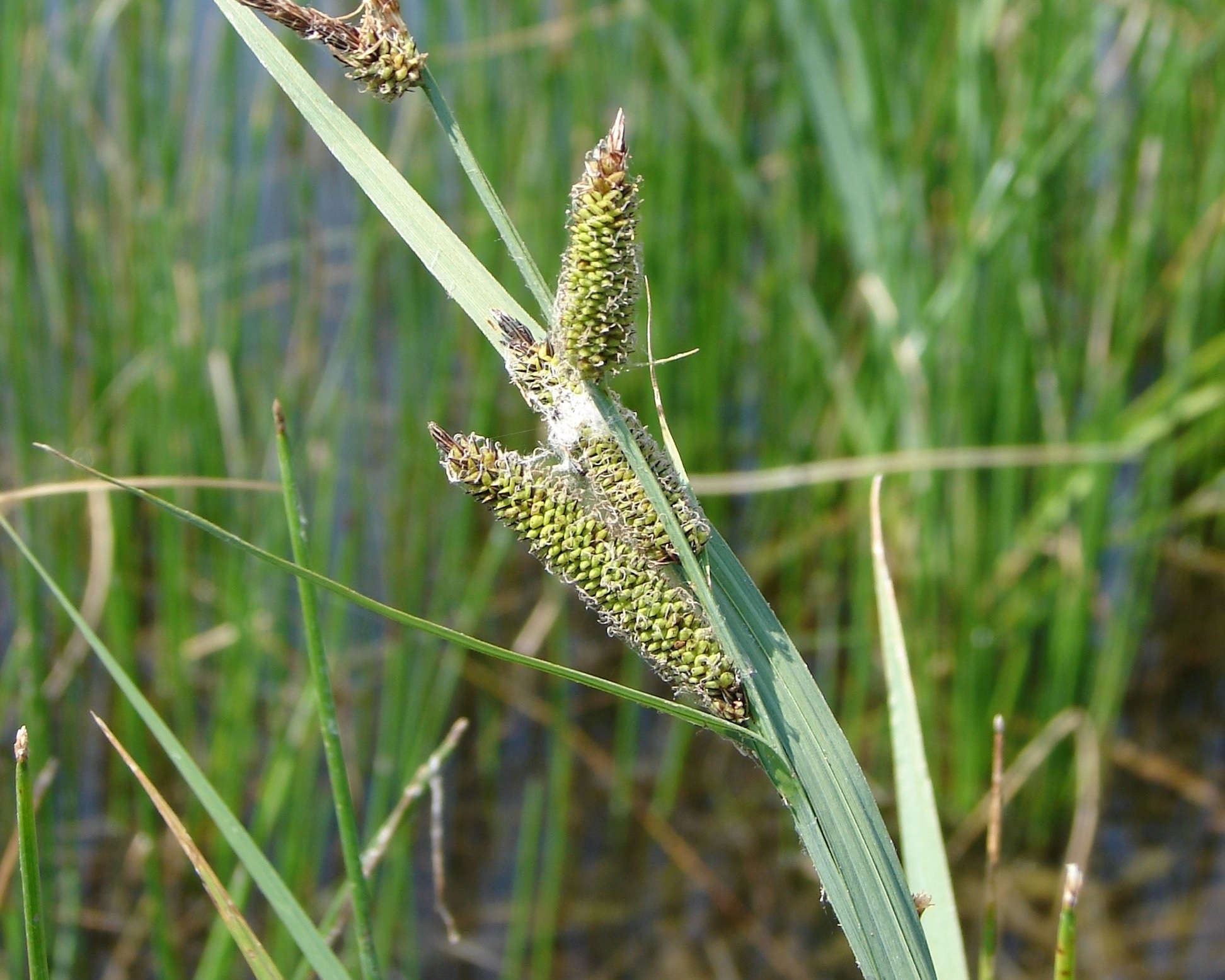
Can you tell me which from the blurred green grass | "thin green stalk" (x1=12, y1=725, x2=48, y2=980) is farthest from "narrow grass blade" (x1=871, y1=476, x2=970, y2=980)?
the blurred green grass

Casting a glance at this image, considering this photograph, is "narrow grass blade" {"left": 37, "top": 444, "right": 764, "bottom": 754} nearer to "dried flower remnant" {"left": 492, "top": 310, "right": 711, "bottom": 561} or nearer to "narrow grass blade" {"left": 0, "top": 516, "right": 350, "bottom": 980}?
"dried flower remnant" {"left": 492, "top": 310, "right": 711, "bottom": 561}

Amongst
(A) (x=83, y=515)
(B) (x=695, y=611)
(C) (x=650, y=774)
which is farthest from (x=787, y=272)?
(B) (x=695, y=611)

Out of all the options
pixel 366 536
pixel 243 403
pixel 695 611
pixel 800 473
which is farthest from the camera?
pixel 366 536

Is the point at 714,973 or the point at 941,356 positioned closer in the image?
the point at 941,356

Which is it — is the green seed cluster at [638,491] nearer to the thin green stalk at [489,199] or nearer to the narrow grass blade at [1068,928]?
the thin green stalk at [489,199]

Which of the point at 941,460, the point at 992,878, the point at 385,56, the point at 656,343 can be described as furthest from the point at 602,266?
the point at 656,343

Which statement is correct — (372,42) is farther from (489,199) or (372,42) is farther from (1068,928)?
(1068,928)

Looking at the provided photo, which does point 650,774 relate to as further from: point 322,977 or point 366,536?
point 322,977
